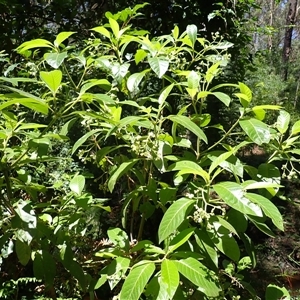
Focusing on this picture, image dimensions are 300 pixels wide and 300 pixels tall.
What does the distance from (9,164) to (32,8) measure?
6.15 feet

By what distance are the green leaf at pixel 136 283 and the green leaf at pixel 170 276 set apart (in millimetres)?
32

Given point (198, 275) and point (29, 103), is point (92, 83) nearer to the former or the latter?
point (29, 103)

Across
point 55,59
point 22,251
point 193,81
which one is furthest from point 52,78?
point 22,251

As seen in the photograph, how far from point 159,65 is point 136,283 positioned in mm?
546

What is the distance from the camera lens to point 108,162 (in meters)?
1.35

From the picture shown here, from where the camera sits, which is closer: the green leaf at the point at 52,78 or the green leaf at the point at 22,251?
the green leaf at the point at 52,78

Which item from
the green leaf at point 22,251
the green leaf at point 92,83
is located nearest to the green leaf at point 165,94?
the green leaf at point 92,83

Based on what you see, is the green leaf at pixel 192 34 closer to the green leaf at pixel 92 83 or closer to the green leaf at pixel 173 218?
the green leaf at pixel 92 83

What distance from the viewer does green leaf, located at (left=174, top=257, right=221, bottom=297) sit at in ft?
2.71

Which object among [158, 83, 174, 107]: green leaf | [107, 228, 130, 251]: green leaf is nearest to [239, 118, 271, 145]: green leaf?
[158, 83, 174, 107]: green leaf

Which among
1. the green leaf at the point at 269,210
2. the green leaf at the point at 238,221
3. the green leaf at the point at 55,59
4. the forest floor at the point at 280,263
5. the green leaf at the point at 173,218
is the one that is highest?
the green leaf at the point at 55,59

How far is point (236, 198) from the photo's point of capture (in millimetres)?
826

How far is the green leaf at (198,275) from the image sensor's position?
827mm

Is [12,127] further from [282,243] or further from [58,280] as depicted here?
[282,243]
